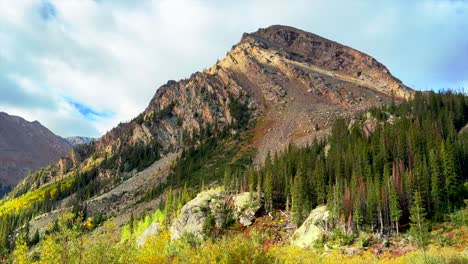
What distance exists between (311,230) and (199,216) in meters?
32.4

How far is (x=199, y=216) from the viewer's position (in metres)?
105

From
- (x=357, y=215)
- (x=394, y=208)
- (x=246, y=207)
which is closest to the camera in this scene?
(x=394, y=208)

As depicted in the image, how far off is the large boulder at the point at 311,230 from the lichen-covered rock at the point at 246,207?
1602cm

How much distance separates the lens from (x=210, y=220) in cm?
10275

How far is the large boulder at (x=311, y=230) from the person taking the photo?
82.8 metres

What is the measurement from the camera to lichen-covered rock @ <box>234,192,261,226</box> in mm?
103188

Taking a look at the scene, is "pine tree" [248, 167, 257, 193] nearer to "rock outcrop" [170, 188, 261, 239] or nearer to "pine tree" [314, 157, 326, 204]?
"rock outcrop" [170, 188, 261, 239]

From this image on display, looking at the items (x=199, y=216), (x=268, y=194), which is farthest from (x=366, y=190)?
(x=199, y=216)

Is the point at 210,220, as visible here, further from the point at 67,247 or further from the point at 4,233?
the point at 4,233

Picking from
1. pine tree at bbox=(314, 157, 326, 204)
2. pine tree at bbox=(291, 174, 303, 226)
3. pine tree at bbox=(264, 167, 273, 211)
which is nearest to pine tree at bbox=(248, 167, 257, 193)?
pine tree at bbox=(264, 167, 273, 211)

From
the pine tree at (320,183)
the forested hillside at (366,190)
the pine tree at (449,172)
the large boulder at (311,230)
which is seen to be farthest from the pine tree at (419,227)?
the pine tree at (320,183)

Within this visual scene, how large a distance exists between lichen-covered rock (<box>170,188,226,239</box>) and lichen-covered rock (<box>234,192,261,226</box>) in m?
3.94

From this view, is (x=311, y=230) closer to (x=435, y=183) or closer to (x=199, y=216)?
(x=435, y=183)

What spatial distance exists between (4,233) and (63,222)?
18115 cm
